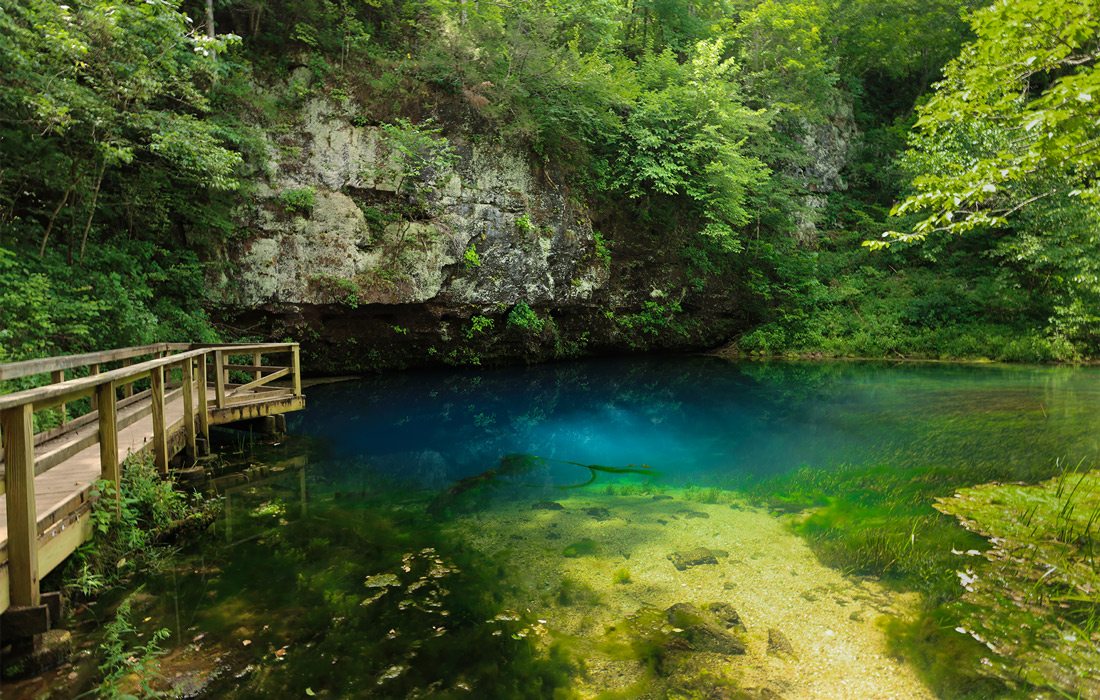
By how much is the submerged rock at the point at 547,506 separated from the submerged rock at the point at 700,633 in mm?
2411

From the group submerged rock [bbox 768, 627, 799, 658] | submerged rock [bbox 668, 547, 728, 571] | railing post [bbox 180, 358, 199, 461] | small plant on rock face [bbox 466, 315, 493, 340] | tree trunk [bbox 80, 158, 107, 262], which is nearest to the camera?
submerged rock [bbox 768, 627, 799, 658]

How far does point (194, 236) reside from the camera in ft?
41.4

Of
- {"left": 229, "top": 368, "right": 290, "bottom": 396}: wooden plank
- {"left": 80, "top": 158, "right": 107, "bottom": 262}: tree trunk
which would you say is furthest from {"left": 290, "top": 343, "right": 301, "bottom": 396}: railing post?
{"left": 80, "top": 158, "right": 107, "bottom": 262}: tree trunk

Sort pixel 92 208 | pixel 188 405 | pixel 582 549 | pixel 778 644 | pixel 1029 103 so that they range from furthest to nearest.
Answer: pixel 92 208 < pixel 188 405 < pixel 582 549 < pixel 1029 103 < pixel 778 644

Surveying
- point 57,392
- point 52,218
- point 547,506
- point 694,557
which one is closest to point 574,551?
point 694,557

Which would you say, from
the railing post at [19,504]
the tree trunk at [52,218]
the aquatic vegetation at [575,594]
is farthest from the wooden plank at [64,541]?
the tree trunk at [52,218]

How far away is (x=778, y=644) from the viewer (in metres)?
3.78

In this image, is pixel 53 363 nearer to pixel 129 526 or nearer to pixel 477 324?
pixel 129 526

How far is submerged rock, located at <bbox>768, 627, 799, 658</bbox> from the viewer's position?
145 inches

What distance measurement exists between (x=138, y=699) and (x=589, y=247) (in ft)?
54.1

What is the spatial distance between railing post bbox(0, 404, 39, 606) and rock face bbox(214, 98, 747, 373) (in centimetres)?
1145

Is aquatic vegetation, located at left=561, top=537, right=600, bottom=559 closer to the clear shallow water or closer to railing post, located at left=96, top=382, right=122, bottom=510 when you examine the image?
the clear shallow water

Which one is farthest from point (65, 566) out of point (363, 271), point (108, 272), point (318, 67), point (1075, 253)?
point (1075, 253)

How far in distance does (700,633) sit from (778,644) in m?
0.51
